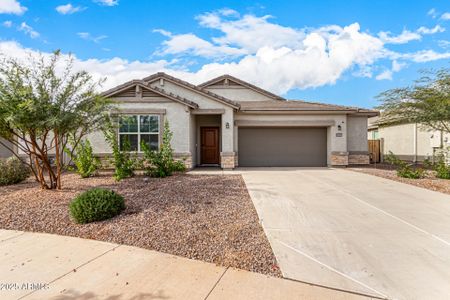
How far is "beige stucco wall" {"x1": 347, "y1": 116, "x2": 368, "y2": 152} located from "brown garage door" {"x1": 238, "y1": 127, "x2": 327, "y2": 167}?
1448 mm

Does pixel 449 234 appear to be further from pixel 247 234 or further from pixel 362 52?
pixel 362 52

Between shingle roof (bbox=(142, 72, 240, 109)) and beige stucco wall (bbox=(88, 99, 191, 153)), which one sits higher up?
shingle roof (bbox=(142, 72, 240, 109))

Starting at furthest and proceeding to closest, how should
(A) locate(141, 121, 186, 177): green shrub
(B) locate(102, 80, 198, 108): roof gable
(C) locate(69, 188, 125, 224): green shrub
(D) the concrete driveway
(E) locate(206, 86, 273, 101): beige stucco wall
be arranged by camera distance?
1. (E) locate(206, 86, 273, 101): beige stucco wall
2. (B) locate(102, 80, 198, 108): roof gable
3. (A) locate(141, 121, 186, 177): green shrub
4. (C) locate(69, 188, 125, 224): green shrub
5. (D) the concrete driveway

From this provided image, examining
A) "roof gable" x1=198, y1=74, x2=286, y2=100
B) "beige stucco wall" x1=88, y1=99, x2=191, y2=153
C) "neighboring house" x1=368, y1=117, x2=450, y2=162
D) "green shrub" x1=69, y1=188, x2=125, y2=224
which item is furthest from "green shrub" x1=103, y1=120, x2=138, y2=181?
"neighboring house" x1=368, y1=117, x2=450, y2=162

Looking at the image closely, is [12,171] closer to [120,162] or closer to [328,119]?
[120,162]

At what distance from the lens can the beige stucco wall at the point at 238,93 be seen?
2089 cm

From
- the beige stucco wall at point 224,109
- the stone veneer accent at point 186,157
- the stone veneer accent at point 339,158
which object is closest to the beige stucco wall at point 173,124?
the stone veneer accent at point 186,157

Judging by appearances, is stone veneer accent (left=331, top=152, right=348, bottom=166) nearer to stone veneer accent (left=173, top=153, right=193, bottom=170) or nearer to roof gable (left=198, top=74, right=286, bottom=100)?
roof gable (left=198, top=74, right=286, bottom=100)

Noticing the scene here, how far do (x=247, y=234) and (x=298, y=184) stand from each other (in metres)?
5.69

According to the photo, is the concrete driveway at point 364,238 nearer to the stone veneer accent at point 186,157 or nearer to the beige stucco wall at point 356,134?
the stone veneer accent at point 186,157

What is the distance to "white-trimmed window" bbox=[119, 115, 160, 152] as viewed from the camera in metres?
13.7

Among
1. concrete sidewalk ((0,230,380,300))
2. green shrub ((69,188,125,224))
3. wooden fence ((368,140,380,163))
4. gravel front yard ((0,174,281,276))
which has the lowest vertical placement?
concrete sidewalk ((0,230,380,300))

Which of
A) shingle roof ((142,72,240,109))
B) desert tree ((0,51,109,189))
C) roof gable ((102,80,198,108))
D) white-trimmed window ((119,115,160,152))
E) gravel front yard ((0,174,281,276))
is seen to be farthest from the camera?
shingle roof ((142,72,240,109))

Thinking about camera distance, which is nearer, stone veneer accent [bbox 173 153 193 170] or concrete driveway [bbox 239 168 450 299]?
concrete driveway [bbox 239 168 450 299]
